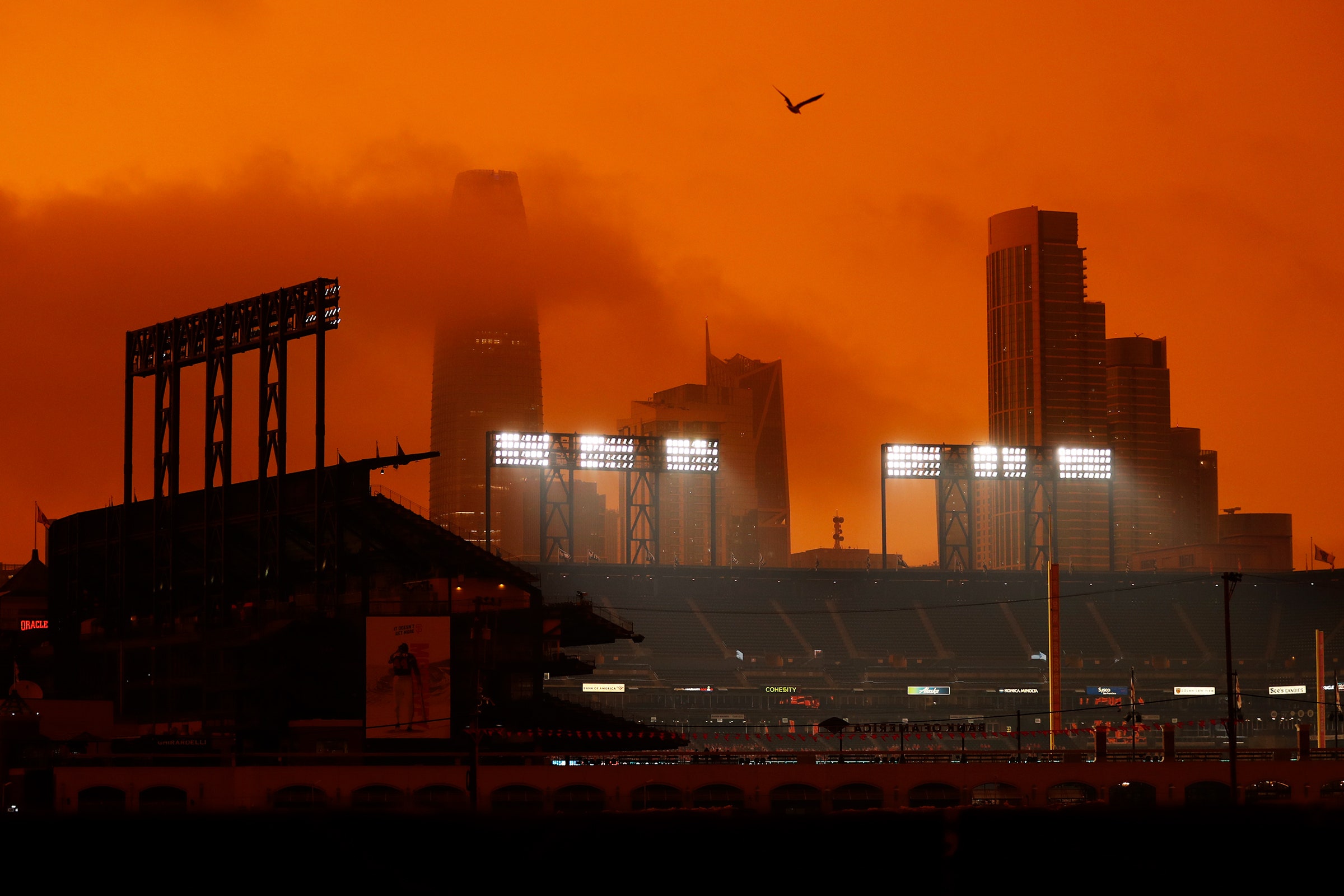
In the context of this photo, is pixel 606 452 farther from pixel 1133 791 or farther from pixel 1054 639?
pixel 1133 791

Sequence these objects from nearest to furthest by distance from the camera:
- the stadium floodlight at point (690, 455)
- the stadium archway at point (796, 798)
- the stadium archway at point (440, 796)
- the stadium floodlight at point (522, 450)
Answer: the stadium archway at point (796, 798) → the stadium archway at point (440, 796) → the stadium floodlight at point (522, 450) → the stadium floodlight at point (690, 455)

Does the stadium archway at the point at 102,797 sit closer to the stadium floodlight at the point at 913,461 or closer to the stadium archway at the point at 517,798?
the stadium archway at the point at 517,798

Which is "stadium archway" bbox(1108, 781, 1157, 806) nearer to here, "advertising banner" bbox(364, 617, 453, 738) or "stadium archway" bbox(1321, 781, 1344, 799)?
"stadium archway" bbox(1321, 781, 1344, 799)

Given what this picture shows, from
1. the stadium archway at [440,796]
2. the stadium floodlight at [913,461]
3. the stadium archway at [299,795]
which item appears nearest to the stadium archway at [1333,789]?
the stadium archway at [440,796]

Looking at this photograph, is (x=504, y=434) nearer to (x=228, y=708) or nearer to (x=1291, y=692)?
(x=228, y=708)

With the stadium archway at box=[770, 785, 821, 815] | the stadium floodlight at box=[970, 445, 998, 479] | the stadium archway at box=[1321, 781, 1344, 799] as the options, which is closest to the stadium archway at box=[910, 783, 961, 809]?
the stadium archway at box=[770, 785, 821, 815]

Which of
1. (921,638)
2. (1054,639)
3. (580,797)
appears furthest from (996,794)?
(921,638)
